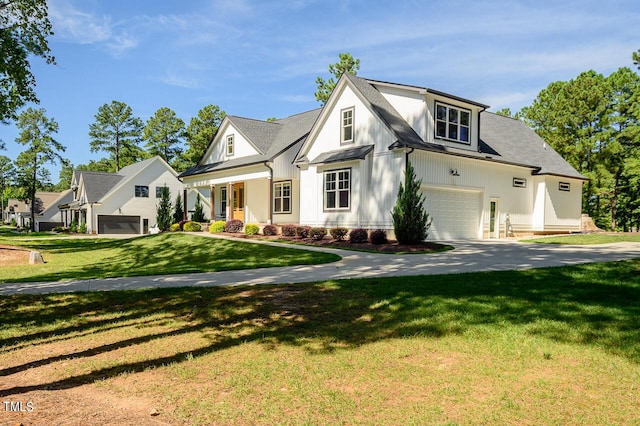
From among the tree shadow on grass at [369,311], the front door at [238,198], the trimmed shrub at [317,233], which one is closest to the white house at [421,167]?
the trimmed shrub at [317,233]

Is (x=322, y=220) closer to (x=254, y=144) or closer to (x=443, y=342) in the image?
(x=254, y=144)

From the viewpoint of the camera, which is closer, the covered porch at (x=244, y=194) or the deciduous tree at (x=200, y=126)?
the covered porch at (x=244, y=194)

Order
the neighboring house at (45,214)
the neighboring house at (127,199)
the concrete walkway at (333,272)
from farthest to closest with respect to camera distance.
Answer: the neighboring house at (45,214)
the neighboring house at (127,199)
the concrete walkway at (333,272)

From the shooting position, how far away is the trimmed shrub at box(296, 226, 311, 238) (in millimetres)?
21078

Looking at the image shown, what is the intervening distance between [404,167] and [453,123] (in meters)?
4.62

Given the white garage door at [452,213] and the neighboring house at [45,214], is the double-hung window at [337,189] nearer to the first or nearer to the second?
the white garage door at [452,213]

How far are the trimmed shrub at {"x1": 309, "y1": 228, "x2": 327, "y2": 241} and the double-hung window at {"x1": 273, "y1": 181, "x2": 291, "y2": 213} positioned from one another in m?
6.01

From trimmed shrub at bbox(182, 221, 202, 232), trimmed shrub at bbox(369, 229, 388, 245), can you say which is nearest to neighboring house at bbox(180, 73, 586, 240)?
trimmed shrub at bbox(369, 229, 388, 245)

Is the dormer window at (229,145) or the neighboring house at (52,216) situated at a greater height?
the dormer window at (229,145)

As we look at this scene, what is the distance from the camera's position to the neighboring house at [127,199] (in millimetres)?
42344

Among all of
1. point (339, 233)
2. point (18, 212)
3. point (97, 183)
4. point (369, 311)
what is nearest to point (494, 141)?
point (339, 233)

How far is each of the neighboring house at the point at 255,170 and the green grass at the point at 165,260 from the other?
Answer: 577cm

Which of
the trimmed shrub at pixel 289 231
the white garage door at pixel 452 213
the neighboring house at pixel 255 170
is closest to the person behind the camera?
the white garage door at pixel 452 213

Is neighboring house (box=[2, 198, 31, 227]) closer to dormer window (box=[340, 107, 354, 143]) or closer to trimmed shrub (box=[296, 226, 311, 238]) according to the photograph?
trimmed shrub (box=[296, 226, 311, 238])
